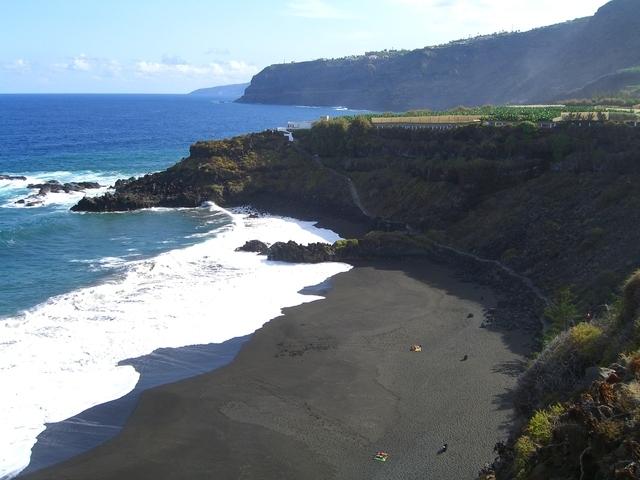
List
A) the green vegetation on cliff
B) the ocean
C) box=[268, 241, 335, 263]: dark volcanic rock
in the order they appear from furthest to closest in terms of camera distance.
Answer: box=[268, 241, 335, 263]: dark volcanic rock < the ocean < the green vegetation on cliff

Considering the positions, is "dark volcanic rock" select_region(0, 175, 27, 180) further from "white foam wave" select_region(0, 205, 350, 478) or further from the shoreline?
the shoreline

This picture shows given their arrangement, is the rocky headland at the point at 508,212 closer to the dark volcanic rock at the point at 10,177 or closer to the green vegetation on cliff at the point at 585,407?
the green vegetation on cliff at the point at 585,407

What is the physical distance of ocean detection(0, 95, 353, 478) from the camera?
2609cm

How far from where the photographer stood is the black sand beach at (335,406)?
69.1ft

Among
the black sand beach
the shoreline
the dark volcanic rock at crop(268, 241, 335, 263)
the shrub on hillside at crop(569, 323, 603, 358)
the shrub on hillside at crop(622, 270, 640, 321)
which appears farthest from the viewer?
the dark volcanic rock at crop(268, 241, 335, 263)

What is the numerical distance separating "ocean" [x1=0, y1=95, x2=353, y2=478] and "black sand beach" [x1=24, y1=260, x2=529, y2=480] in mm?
2674

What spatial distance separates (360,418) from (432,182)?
35081 mm

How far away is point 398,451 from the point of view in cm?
2180

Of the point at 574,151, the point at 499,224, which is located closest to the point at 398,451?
the point at 499,224

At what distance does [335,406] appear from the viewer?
25000 mm

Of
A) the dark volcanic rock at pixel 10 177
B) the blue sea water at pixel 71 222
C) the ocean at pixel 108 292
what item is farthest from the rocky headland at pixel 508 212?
the dark volcanic rock at pixel 10 177

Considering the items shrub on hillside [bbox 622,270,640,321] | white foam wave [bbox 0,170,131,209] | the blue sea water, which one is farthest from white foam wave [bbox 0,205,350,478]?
white foam wave [bbox 0,170,131,209]

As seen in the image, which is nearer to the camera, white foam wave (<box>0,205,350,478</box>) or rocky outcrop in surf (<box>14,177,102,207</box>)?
white foam wave (<box>0,205,350,478</box>)

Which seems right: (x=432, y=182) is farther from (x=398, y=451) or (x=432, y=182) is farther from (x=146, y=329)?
(x=398, y=451)
